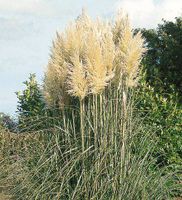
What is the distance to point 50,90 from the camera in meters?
7.57

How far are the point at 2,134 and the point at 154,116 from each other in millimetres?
3408

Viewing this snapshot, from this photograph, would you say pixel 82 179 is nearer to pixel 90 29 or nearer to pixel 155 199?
pixel 155 199

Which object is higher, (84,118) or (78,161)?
(84,118)

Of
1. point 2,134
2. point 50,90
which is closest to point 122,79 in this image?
point 50,90

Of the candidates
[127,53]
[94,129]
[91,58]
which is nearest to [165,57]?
[127,53]

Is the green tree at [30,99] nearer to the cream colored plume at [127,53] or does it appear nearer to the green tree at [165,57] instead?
the green tree at [165,57]

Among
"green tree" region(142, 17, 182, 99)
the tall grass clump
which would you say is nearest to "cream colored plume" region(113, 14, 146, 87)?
the tall grass clump

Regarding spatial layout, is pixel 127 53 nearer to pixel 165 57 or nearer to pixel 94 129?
pixel 94 129

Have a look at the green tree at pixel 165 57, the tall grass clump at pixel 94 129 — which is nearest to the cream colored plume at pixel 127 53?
the tall grass clump at pixel 94 129

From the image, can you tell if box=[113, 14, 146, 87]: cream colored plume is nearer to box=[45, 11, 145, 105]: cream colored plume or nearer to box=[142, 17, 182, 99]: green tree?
box=[45, 11, 145, 105]: cream colored plume

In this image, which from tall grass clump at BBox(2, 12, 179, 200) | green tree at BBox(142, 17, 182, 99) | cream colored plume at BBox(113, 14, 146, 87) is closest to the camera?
tall grass clump at BBox(2, 12, 179, 200)

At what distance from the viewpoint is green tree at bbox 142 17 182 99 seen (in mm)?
10680

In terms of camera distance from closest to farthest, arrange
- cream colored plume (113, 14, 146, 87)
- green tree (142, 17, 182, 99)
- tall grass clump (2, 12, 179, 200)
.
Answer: tall grass clump (2, 12, 179, 200)
cream colored plume (113, 14, 146, 87)
green tree (142, 17, 182, 99)

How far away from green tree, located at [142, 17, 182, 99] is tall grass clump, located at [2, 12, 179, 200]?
2899 millimetres
